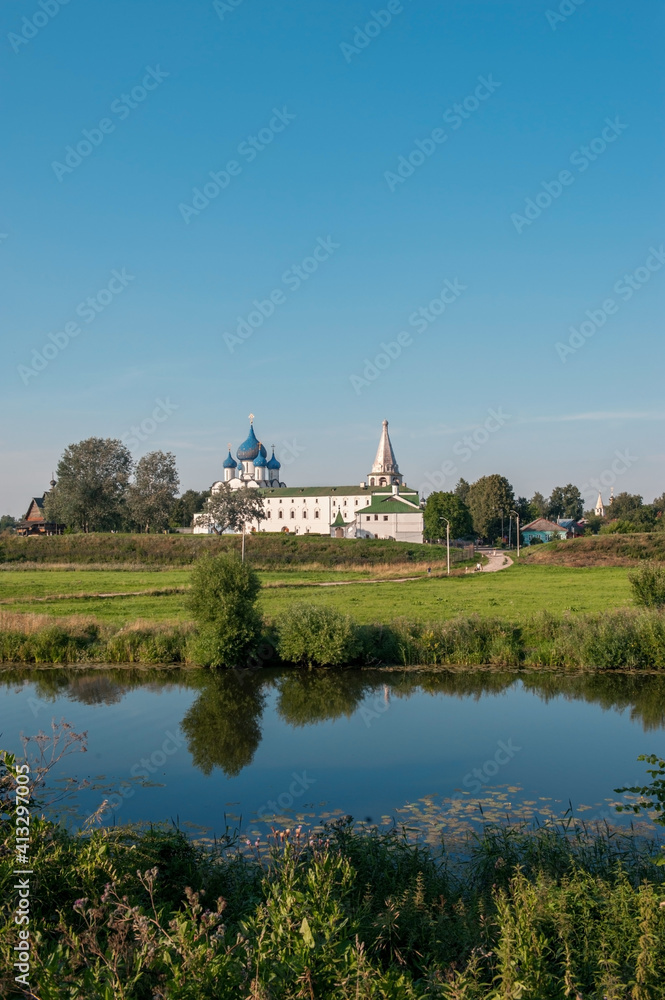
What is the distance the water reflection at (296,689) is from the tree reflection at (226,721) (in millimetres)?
21

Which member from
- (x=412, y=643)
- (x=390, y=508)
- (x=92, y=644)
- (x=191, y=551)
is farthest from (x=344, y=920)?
(x=390, y=508)

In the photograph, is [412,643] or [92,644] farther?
[92,644]

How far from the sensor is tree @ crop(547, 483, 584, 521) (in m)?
135

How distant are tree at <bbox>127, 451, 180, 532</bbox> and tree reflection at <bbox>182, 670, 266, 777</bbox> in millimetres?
59869

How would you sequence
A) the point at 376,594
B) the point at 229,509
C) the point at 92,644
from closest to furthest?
the point at 92,644, the point at 376,594, the point at 229,509

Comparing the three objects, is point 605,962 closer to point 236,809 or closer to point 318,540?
point 236,809

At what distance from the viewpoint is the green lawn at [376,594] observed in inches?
1143

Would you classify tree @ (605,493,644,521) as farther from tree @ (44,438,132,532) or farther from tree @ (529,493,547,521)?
tree @ (44,438,132,532)


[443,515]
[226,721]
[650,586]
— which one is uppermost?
[443,515]

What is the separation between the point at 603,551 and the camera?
Result: 59625 millimetres

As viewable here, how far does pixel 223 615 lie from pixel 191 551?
39982 millimetres

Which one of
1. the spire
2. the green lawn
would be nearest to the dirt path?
Result: the green lawn

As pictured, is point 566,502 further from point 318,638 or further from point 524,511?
point 318,638

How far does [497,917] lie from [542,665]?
53.0 feet
